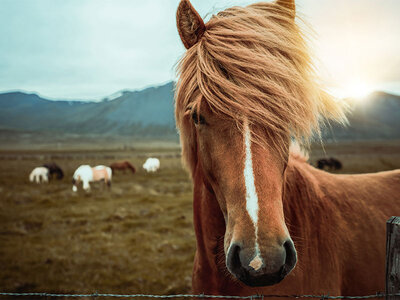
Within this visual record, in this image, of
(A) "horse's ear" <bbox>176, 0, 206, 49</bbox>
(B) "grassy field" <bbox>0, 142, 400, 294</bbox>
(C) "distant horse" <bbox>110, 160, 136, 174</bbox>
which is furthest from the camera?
(C) "distant horse" <bbox>110, 160, 136, 174</bbox>

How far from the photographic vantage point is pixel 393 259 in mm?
1297

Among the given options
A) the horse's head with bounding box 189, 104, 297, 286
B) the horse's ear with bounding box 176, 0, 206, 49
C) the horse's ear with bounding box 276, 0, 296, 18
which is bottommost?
the horse's head with bounding box 189, 104, 297, 286

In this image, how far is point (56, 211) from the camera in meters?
11.9

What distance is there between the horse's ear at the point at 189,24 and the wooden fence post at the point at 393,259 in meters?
1.61

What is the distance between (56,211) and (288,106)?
42.2ft

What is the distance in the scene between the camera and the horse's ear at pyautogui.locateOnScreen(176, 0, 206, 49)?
1.75 metres

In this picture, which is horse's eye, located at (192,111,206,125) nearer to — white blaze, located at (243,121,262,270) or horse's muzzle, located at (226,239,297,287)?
white blaze, located at (243,121,262,270)

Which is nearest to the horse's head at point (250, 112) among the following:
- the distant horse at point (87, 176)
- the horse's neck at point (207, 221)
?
the horse's neck at point (207, 221)

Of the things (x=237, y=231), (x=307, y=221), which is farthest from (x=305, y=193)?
(x=237, y=231)

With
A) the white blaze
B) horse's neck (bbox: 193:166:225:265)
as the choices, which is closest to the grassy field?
horse's neck (bbox: 193:166:225:265)

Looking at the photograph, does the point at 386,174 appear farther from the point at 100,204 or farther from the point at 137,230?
the point at 100,204

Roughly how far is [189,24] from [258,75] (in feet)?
2.17

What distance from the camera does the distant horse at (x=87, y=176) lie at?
16203mm

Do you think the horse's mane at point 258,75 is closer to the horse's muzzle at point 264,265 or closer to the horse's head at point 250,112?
the horse's head at point 250,112
